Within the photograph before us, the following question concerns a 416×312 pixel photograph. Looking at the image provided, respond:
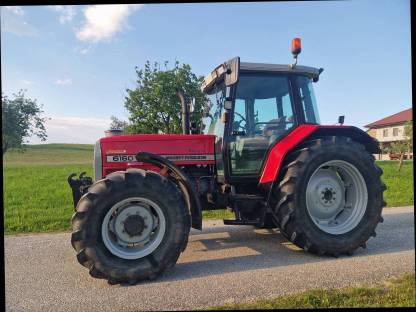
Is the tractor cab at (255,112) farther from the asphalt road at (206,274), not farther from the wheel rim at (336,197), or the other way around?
the asphalt road at (206,274)

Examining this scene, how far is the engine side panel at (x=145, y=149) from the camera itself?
4062 mm

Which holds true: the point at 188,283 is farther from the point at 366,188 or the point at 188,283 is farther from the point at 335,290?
the point at 366,188

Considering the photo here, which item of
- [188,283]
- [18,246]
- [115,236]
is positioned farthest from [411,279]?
[18,246]

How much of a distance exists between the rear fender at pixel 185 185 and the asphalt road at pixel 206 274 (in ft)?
1.86

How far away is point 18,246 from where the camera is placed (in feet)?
15.3

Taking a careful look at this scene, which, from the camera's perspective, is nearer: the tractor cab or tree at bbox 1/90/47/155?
the tractor cab

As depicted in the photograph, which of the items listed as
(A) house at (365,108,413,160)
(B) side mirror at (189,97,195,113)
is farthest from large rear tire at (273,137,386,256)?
(A) house at (365,108,413,160)

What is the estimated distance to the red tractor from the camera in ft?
11.4

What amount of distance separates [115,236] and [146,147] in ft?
3.83

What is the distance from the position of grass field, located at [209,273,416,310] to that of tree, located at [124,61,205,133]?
8404 millimetres

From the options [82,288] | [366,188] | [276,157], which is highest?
[276,157]

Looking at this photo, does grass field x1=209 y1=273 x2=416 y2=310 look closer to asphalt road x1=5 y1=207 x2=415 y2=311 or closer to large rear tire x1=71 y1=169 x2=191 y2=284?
asphalt road x1=5 y1=207 x2=415 y2=311

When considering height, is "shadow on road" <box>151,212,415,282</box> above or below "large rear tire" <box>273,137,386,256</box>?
below

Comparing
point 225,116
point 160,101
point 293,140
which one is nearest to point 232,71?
point 225,116
